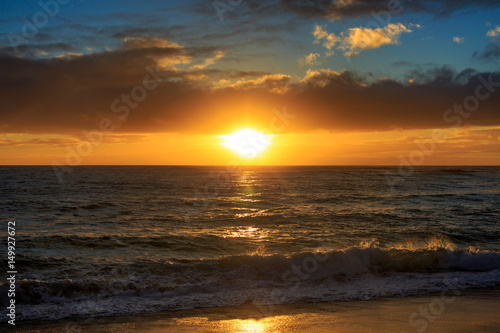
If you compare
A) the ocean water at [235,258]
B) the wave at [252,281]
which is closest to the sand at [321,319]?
the ocean water at [235,258]

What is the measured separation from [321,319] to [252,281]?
454 cm

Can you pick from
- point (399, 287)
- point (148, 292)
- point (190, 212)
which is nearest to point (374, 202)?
point (190, 212)

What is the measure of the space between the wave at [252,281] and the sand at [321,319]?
71 cm

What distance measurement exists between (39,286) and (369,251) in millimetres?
13232

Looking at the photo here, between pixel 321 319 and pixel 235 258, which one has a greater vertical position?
pixel 235 258

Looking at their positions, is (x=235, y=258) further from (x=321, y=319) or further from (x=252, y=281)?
(x=321, y=319)

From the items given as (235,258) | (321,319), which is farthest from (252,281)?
(321,319)

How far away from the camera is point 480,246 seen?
19422 mm

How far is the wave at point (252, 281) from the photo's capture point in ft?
36.2

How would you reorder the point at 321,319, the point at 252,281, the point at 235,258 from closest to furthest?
the point at 321,319 < the point at 252,281 < the point at 235,258

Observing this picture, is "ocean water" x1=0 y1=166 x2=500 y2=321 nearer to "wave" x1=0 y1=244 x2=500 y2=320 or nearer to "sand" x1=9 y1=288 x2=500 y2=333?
"wave" x1=0 y1=244 x2=500 y2=320

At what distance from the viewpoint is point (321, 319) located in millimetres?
9406

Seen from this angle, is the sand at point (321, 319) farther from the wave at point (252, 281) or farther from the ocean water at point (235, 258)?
the wave at point (252, 281)

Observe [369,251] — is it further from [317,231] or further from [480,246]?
[480,246]
